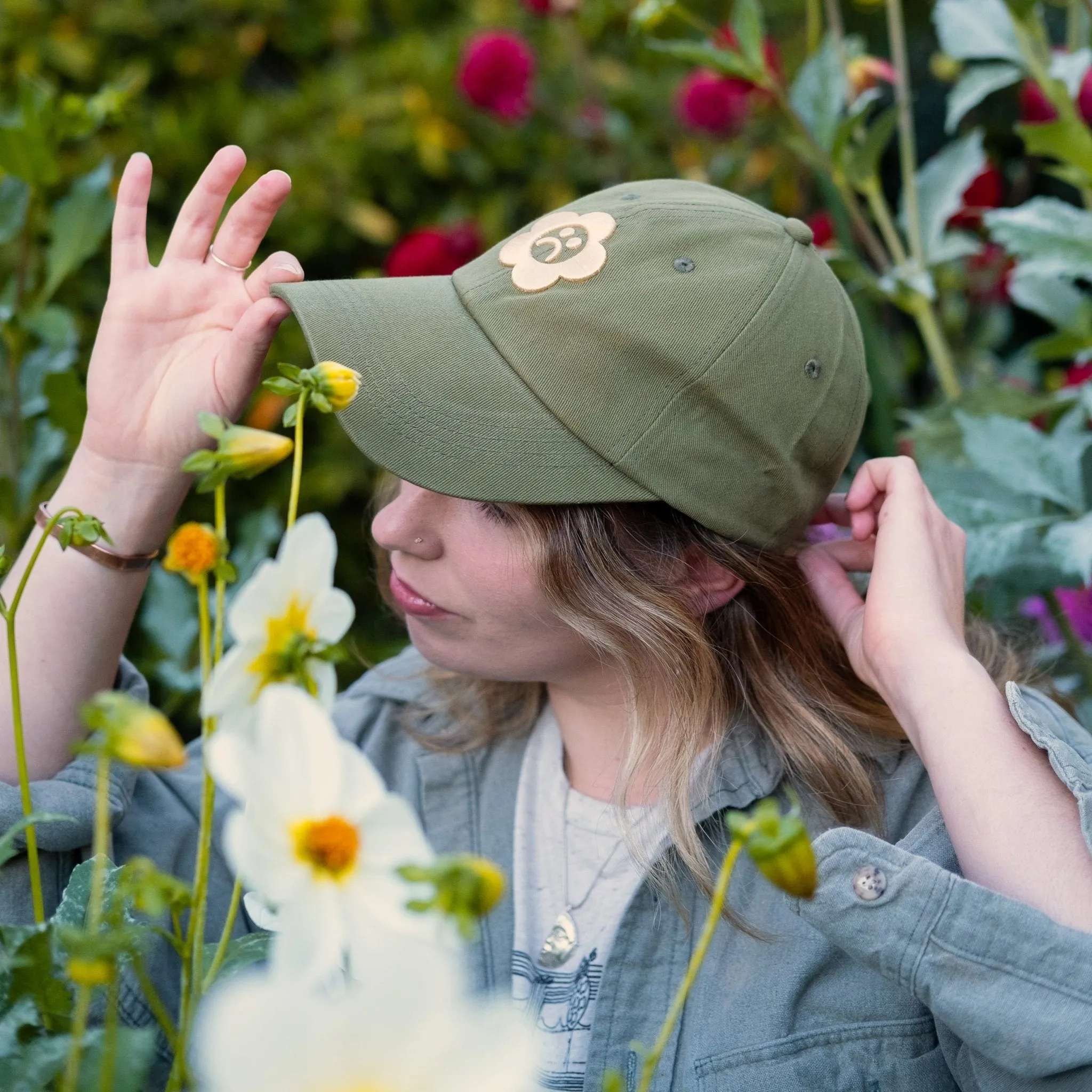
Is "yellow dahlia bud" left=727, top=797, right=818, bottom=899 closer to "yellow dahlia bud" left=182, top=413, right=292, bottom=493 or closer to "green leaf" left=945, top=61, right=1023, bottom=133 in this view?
"yellow dahlia bud" left=182, top=413, right=292, bottom=493

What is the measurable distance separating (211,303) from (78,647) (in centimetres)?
27

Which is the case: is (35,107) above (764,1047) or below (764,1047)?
above

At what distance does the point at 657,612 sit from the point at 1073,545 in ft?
1.25

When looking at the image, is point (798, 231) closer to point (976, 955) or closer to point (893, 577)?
point (893, 577)

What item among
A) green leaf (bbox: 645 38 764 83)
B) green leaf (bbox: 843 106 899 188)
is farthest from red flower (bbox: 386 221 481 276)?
green leaf (bbox: 843 106 899 188)

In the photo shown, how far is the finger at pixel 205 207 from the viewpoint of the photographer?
0.90 metres

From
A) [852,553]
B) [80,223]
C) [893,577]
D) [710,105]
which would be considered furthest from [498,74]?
[893,577]

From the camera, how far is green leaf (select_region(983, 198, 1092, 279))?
1166mm

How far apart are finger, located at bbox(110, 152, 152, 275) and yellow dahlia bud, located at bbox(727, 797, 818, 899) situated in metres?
0.70

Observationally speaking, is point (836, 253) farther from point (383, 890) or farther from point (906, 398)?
point (383, 890)

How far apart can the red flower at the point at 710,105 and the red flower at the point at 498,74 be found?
0.74 feet

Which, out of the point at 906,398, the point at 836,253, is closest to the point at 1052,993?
the point at 836,253

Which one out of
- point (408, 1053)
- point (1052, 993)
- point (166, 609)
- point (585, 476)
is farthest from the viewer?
point (166, 609)

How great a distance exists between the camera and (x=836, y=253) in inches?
52.7
